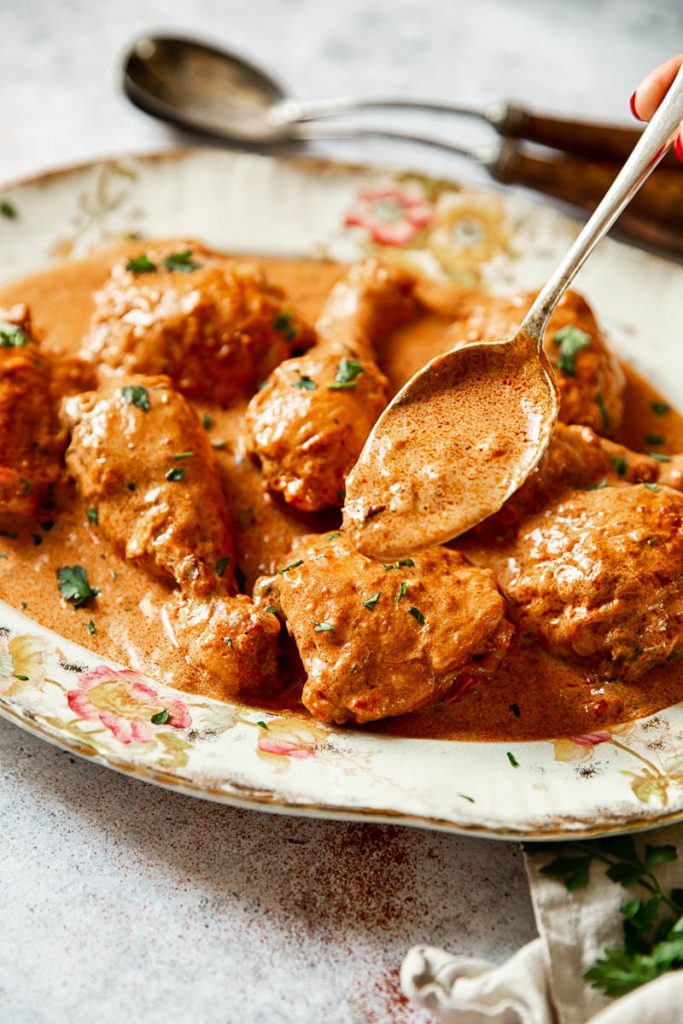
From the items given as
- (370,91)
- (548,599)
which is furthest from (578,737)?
(370,91)

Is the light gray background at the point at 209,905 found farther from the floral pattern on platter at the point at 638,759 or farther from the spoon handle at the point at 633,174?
the spoon handle at the point at 633,174

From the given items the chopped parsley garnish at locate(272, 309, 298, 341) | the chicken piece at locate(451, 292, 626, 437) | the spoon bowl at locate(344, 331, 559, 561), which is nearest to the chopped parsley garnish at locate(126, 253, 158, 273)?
the chopped parsley garnish at locate(272, 309, 298, 341)

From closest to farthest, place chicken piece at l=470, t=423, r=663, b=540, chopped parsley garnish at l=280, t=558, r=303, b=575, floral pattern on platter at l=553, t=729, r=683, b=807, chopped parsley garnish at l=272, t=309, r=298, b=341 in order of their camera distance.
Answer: floral pattern on platter at l=553, t=729, r=683, b=807 < chopped parsley garnish at l=280, t=558, r=303, b=575 < chicken piece at l=470, t=423, r=663, b=540 < chopped parsley garnish at l=272, t=309, r=298, b=341

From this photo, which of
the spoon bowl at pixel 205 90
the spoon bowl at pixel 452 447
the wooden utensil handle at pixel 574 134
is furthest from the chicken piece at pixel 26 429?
the wooden utensil handle at pixel 574 134

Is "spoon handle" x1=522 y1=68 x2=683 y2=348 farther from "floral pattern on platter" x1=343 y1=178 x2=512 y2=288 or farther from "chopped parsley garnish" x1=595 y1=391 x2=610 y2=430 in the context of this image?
"floral pattern on platter" x1=343 y1=178 x2=512 y2=288

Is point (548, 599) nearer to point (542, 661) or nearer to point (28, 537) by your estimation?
point (542, 661)

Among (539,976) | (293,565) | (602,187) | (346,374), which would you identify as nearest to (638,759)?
(539,976)
